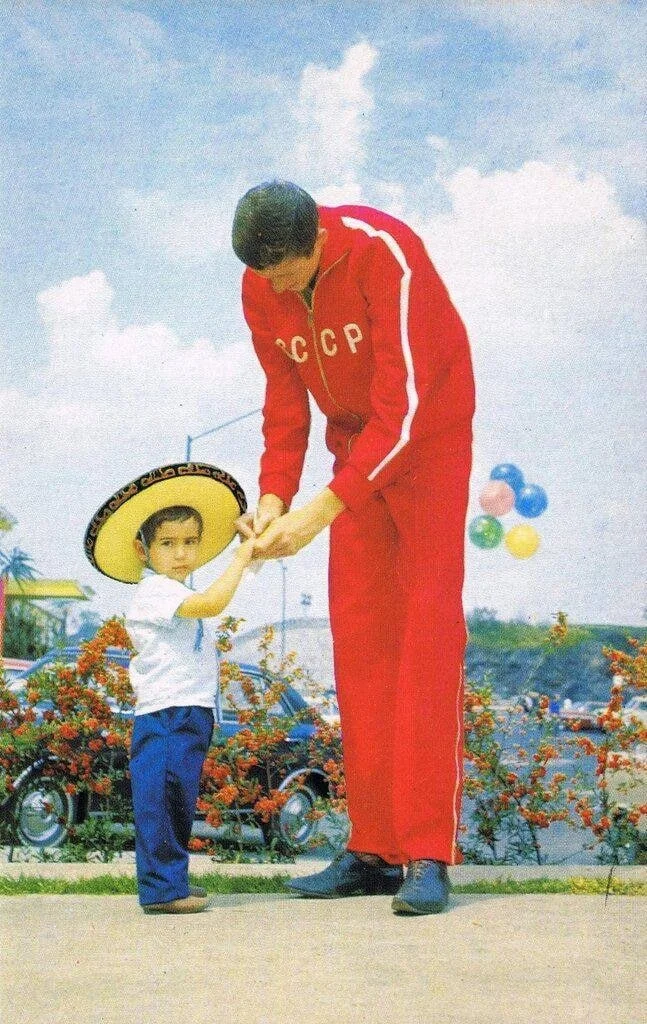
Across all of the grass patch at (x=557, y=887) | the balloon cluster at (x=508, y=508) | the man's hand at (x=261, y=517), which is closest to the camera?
the man's hand at (x=261, y=517)

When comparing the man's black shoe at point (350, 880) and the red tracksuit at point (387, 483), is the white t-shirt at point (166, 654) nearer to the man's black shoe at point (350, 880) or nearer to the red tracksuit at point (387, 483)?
the red tracksuit at point (387, 483)

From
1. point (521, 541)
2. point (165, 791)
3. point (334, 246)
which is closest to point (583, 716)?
point (521, 541)

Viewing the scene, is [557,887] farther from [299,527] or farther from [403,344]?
[403,344]

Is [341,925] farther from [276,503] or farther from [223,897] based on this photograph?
[276,503]

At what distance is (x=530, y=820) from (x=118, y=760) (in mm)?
1558

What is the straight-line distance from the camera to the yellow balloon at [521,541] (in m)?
4.87

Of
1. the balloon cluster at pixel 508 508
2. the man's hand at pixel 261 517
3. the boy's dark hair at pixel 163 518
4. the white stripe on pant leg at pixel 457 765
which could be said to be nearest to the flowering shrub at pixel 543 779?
the balloon cluster at pixel 508 508

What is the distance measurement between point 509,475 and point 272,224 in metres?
1.40

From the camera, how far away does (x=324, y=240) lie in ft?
11.3

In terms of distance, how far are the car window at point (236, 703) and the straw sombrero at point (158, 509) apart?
5.86ft

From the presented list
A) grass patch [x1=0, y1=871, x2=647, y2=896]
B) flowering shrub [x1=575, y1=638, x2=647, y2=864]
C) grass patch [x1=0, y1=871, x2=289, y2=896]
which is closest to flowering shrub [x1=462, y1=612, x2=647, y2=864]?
flowering shrub [x1=575, y1=638, x2=647, y2=864]

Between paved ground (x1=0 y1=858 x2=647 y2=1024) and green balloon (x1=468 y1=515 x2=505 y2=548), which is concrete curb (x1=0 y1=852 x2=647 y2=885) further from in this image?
green balloon (x1=468 y1=515 x2=505 y2=548)

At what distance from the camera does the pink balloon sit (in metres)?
4.48

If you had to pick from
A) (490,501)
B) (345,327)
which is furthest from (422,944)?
(490,501)
